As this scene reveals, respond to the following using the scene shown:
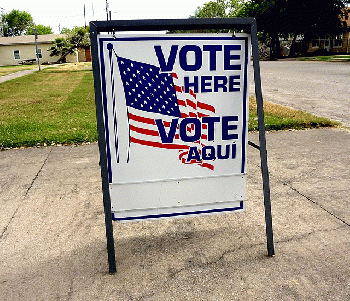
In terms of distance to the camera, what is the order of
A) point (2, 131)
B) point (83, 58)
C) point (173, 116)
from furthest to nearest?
point (83, 58) → point (2, 131) → point (173, 116)

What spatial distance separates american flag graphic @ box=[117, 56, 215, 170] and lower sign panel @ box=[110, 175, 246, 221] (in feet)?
0.94

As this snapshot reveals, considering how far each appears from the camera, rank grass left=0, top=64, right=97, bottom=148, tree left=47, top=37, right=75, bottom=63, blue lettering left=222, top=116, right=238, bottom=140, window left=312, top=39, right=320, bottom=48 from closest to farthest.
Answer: blue lettering left=222, top=116, right=238, bottom=140 < grass left=0, top=64, right=97, bottom=148 < tree left=47, top=37, right=75, bottom=63 < window left=312, top=39, right=320, bottom=48

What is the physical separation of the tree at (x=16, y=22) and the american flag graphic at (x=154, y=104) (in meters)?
116

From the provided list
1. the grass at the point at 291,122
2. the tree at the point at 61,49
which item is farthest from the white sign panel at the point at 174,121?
the tree at the point at 61,49

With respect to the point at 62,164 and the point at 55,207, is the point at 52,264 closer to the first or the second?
the point at 55,207

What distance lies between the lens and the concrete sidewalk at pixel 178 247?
2619mm

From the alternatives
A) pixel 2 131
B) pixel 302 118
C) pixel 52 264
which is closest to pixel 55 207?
pixel 52 264

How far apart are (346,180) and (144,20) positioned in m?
3.51

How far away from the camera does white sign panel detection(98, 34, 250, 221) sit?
2.71m

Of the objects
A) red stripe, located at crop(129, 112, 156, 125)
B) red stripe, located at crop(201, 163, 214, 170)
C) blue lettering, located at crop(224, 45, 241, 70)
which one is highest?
blue lettering, located at crop(224, 45, 241, 70)

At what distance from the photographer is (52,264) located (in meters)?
2.95

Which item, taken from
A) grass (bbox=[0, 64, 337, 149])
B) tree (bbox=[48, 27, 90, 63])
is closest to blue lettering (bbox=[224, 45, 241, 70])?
grass (bbox=[0, 64, 337, 149])

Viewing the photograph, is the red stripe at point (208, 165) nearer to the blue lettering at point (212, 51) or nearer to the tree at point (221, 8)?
the blue lettering at point (212, 51)

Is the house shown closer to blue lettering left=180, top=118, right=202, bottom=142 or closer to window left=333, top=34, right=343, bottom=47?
window left=333, top=34, right=343, bottom=47
